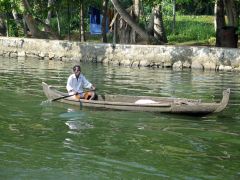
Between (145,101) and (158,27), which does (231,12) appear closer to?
(158,27)

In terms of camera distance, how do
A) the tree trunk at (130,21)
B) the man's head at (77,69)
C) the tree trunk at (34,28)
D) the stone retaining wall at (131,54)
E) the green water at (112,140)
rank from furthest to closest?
the tree trunk at (34,28), the tree trunk at (130,21), the stone retaining wall at (131,54), the man's head at (77,69), the green water at (112,140)

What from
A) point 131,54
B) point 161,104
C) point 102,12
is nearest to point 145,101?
point 161,104

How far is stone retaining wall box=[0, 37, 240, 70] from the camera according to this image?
81.7 ft

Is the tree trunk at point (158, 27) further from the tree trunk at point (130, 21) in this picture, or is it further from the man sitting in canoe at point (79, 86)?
the man sitting in canoe at point (79, 86)

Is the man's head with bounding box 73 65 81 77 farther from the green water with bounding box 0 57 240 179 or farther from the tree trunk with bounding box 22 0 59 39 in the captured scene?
the tree trunk with bounding box 22 0 59 39

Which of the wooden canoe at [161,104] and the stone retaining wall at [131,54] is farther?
the stone retaining wall at [131,54]

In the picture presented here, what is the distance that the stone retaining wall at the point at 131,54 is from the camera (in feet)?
81.7

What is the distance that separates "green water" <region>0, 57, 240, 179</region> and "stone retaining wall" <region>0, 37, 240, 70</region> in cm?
670

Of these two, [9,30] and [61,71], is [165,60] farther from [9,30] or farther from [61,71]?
[9,30]

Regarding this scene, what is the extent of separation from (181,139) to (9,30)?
27.1m

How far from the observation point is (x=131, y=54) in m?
27.0

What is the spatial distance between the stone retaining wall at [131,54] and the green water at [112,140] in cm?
670

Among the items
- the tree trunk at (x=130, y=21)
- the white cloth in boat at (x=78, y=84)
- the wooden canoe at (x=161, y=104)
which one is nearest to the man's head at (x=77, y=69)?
the white cloth in boat at (x=78, y=84)

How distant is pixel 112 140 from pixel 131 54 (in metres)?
16.4
